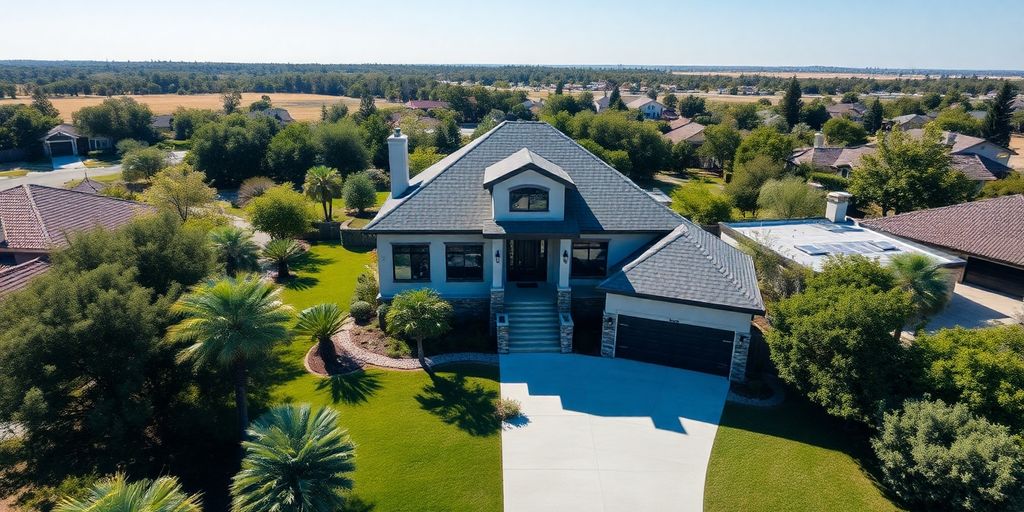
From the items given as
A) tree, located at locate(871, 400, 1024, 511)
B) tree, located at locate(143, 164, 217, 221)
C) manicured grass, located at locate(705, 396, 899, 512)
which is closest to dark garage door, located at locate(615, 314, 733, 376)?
manicured grass, located at locate(705, 396, 899, 512)

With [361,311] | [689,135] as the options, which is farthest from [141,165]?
[689,135]

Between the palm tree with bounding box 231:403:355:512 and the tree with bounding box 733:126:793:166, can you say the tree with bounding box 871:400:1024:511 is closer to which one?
the palm tree with bounding box 231:403:355:512

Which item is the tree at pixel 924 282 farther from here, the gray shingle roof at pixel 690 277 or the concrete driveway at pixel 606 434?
the concrete driveway at pixel 606 434

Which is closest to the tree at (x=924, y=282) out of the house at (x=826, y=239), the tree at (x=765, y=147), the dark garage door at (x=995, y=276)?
the house at (x=826, y=239)

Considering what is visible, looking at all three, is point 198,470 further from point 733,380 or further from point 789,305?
point 789,305

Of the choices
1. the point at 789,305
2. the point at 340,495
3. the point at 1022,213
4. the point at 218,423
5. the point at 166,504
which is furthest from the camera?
the point at 1022,213

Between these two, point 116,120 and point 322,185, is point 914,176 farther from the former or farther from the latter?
point 116,120

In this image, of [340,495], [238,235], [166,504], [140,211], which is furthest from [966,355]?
[140,211]
